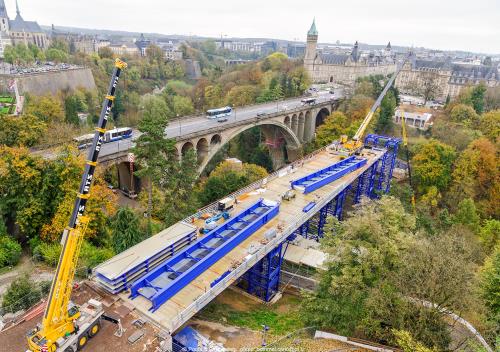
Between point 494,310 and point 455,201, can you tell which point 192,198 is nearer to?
point 494,310

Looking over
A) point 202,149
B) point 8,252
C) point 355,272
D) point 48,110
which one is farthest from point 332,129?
point 8,252

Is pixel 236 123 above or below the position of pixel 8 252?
above

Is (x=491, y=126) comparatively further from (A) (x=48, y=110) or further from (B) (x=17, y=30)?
(B) (x=17, y=30)

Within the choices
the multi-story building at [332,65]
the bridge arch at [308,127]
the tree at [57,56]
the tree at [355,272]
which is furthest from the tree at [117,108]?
the tree at [355,272]

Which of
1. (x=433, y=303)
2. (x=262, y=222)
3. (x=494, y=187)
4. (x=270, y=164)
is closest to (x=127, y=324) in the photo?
(x=262, y=222)

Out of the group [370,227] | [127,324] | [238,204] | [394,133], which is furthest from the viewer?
[394,133]
